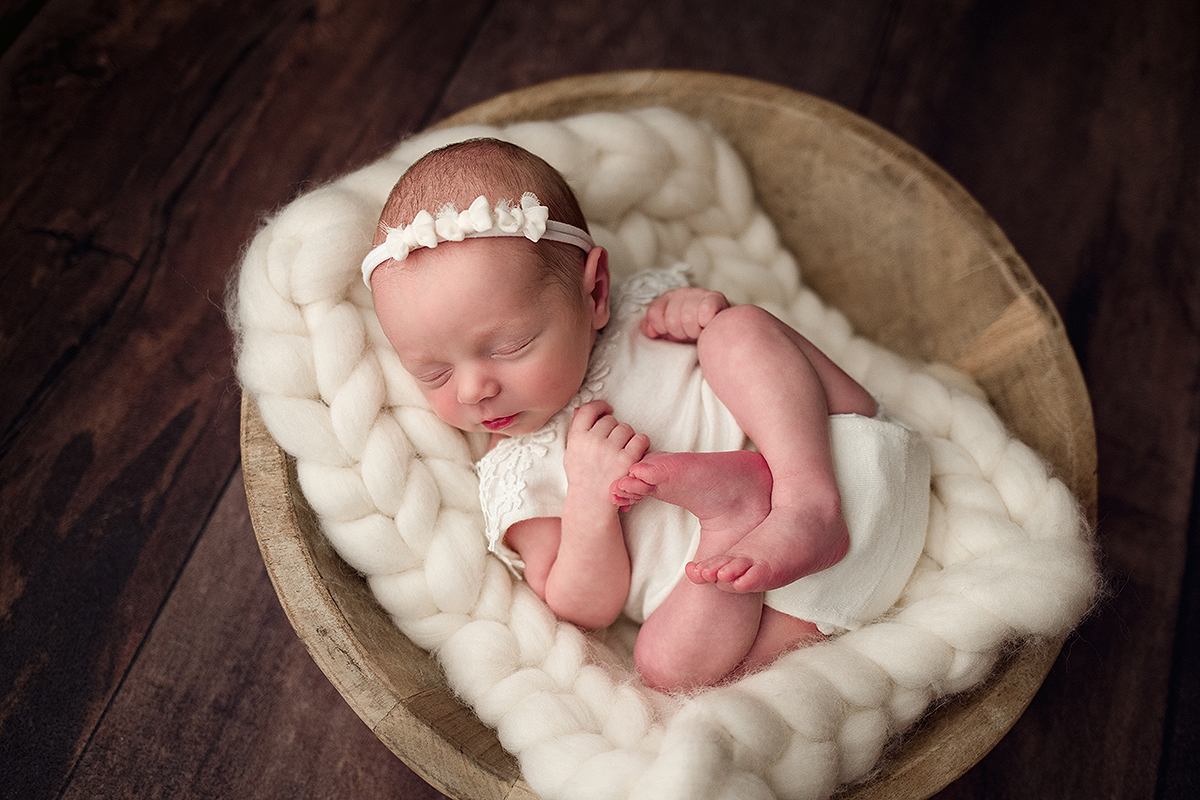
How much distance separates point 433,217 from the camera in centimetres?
95

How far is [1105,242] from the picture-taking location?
1.68 m

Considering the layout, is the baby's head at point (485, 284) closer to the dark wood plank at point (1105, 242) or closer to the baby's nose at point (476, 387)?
the baby's nose at point (476, 387)

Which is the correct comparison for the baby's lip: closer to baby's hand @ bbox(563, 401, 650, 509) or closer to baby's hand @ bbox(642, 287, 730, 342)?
baby's hand @ bbox(563, 401, 650, 509)

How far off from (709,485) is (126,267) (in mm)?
1192

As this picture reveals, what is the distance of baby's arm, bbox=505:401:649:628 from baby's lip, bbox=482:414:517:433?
0.08 m

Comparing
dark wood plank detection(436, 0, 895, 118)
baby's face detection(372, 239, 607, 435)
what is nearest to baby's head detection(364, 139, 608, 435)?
baby's face detection(372, 239, 607, 435)

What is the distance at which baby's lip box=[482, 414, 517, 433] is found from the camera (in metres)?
1.05

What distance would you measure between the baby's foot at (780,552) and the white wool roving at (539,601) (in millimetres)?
105

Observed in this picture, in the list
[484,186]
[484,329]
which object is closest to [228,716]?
[484,329]

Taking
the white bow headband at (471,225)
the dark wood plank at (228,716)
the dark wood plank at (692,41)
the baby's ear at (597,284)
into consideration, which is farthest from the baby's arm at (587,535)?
the dark wood plank at (692,41)

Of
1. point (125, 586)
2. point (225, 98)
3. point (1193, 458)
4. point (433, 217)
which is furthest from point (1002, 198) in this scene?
point (125, 586)

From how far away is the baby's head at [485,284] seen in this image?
95 cm

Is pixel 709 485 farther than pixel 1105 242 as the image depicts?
No

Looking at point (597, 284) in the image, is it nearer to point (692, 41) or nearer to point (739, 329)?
point (739, 329)
